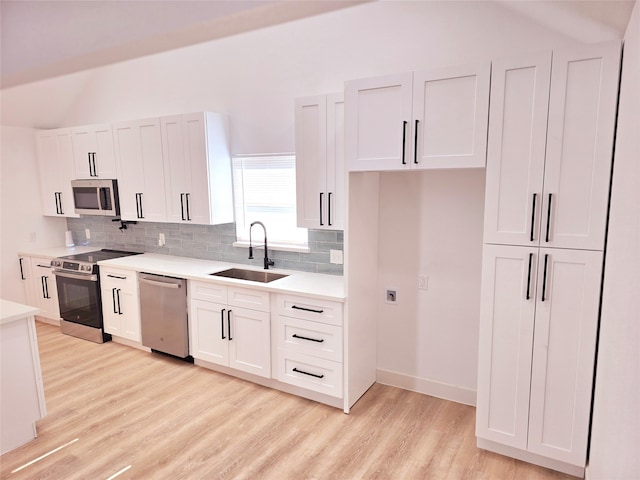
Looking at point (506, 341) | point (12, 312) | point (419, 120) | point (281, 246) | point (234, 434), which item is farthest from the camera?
point (281, 246)

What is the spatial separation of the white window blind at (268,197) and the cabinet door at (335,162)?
65 centimetres

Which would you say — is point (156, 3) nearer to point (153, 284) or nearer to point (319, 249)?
point (319, 249)

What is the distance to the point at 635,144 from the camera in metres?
1.43

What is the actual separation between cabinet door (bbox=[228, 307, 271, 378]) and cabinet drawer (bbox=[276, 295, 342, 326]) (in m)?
0.19

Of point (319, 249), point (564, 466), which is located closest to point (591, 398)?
point (564, 466)

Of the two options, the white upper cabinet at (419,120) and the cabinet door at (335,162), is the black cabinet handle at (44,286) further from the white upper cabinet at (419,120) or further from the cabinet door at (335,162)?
the white upper cabinet at (419,120)

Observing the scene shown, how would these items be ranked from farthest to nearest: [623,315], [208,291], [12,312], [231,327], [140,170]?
[140,170], [208,291], [231,327], [12,312], [623,315]

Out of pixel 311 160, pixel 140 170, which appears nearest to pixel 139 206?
pixel 140 170

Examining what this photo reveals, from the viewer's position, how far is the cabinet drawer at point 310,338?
2967 millimetres

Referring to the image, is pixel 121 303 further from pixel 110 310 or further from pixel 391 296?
pixel 391 296

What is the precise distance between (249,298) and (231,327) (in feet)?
1.11

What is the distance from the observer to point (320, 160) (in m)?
3.10

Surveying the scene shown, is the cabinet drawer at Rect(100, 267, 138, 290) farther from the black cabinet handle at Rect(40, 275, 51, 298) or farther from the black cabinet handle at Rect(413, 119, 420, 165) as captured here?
the black cabinet handle at Rect(413, 119, 420, 165)

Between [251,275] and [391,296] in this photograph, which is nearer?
[391,296]
